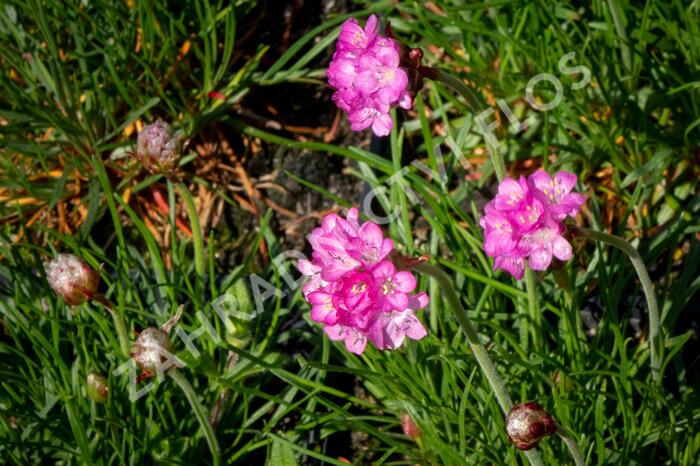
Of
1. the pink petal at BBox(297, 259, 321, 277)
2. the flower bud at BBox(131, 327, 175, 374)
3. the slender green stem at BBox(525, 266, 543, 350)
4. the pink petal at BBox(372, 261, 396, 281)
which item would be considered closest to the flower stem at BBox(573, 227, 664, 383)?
the slender green stem at BBox(525, 266, 543, 350)

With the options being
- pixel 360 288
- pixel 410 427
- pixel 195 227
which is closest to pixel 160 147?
pixel 195 227

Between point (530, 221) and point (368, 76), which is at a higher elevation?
point (368, 76)

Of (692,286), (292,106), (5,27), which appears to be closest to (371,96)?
(692,286)

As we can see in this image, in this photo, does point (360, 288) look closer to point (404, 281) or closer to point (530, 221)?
point (404, 281)

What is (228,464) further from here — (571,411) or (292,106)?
(292,106)

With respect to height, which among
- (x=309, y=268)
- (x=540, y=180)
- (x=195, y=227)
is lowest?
(x=195, y=227)

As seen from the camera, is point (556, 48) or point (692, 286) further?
point (556, 48)

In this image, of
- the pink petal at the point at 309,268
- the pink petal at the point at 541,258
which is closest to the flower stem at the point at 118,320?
the pink petal at the point at 309,268
